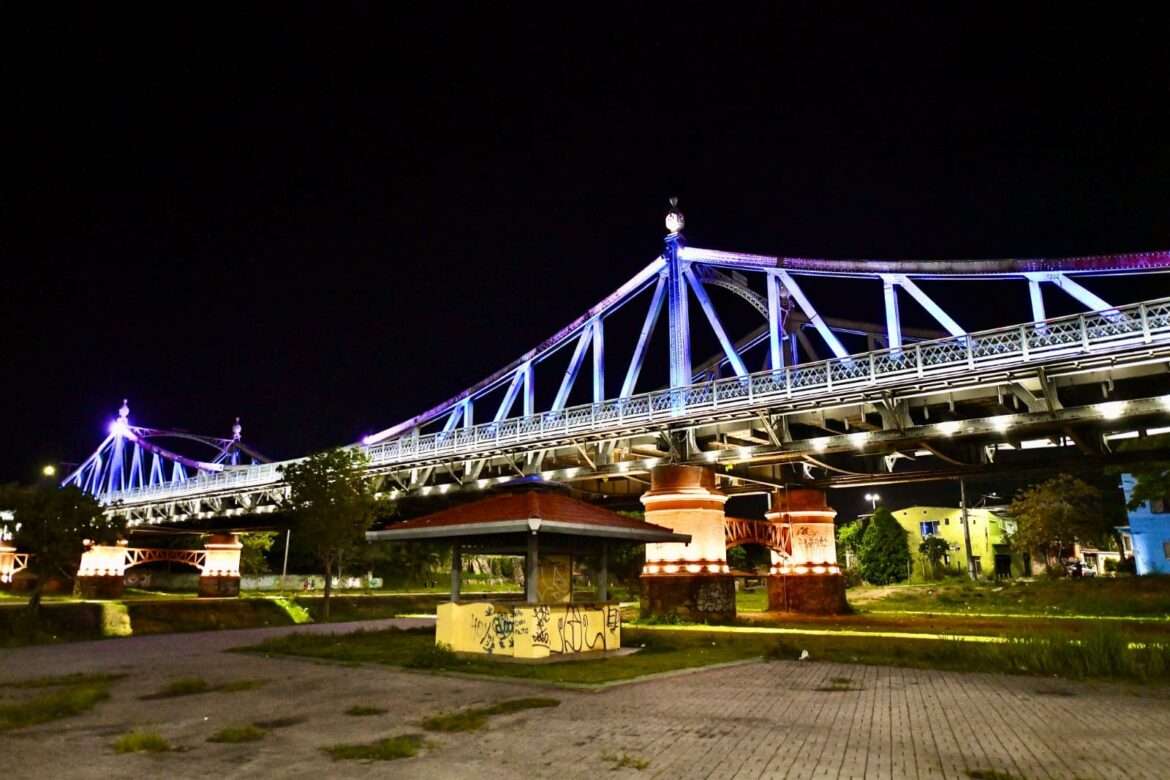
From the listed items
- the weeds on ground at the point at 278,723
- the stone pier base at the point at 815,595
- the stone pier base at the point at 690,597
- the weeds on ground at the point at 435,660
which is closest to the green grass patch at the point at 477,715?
the weeds on ground at the point at 278,723

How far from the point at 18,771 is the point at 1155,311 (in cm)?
2747

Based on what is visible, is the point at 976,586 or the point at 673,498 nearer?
the point at 673,498

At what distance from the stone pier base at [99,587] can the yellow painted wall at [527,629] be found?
63951 mm

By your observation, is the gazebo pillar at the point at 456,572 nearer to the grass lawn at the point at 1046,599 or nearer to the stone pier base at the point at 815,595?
the stone pier base at the point at 815,595

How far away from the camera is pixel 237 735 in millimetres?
9641

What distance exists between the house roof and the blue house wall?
165 feet

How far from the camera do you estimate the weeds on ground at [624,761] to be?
8070 millimetres

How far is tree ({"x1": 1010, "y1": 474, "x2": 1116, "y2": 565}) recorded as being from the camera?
2303 inches

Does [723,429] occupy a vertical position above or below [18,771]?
above

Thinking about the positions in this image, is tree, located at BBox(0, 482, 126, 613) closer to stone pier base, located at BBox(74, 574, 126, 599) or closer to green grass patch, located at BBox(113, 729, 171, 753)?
green grass patch, located at BBox(113, 729, 171, 753)

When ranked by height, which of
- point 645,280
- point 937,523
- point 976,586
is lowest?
point 976,586

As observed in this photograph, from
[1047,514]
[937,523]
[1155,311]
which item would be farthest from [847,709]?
[937,523]

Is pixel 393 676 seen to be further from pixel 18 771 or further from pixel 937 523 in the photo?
pixel 937 523

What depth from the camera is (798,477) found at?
3806 centimetres
